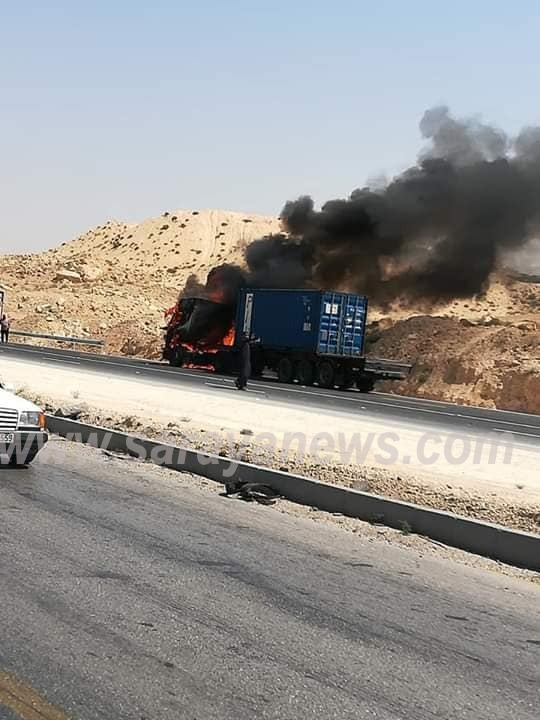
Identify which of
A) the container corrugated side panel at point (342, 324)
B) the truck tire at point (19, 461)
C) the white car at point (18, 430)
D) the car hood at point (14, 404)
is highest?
the container corrugated side panel at point (342, 324)

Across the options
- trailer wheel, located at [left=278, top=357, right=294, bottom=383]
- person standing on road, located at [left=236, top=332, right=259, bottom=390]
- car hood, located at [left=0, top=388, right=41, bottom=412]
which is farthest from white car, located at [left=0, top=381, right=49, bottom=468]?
trailer wheel, located at [left=278, top=357, right=294, bottom=383]

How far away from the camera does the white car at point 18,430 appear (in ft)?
35.7

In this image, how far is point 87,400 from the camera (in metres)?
20.8

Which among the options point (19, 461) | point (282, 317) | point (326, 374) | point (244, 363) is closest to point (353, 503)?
point (19, 461)

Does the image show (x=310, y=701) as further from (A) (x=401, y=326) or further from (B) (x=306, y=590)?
(A) (x=401, y=326)

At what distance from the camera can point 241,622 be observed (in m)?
Answer: 6.12

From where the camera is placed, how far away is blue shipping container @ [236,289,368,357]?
3694 centimetres

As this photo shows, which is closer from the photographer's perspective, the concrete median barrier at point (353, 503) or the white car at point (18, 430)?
the concrete median barrier at point (353, 503)

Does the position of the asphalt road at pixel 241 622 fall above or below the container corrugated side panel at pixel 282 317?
below

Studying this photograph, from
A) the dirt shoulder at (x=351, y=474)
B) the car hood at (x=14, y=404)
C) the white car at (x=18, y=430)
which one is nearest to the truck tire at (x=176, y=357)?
the dirt shoulder at (x=351, y=474)

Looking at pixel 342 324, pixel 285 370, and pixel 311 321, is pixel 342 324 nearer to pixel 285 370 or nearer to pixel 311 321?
pixel 311 321

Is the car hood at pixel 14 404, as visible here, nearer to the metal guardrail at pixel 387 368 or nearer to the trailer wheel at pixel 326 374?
the trailer wheel at pixel 326 374

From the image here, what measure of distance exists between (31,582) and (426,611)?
2685mm

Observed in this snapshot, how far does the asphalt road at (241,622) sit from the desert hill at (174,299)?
104 feet
